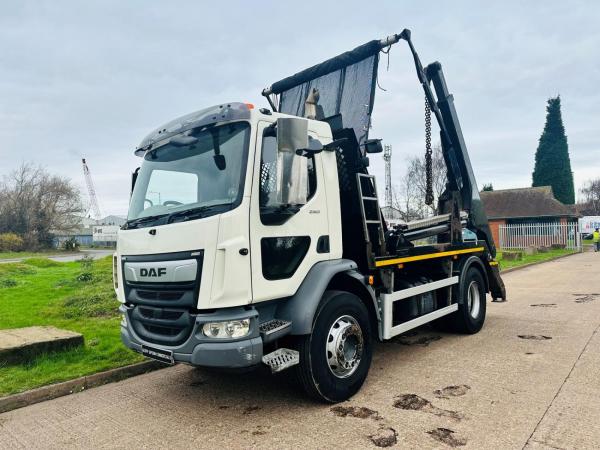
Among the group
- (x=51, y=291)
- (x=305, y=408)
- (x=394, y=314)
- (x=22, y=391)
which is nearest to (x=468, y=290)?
(x=394, y=314)

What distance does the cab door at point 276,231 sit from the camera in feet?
12.1

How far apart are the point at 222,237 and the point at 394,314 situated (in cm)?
276

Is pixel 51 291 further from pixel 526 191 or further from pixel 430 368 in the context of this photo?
pixel 526 191

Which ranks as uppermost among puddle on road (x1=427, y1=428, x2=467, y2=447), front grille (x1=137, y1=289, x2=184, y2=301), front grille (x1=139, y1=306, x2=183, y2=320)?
front grille (x1=137, y1=289, x2=184, y2=301)

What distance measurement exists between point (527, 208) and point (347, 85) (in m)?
37.6

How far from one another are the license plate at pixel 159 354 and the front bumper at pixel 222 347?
2.5 inches

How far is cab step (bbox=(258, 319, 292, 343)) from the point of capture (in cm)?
366

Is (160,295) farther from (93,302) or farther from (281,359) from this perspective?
(93,302)

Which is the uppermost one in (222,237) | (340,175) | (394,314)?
(340,175)

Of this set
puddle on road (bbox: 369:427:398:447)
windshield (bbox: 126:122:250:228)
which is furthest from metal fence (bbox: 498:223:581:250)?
windshield (bbox: 126:122:250:228)

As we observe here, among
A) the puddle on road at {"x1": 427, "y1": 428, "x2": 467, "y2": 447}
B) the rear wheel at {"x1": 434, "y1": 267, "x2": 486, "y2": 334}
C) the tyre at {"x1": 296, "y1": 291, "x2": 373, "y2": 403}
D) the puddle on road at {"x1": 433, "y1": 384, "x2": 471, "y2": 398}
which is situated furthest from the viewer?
the rear wheel at {"x1": 434, "y1": 267, "x2": 486, "y2": 334}

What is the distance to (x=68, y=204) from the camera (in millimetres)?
56000

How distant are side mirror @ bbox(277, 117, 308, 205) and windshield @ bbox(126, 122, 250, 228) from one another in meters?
0.34

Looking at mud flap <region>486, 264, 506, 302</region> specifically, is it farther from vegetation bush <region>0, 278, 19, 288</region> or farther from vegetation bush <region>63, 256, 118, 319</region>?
vegetation bush <region>0, 278, 19, 288</region>
